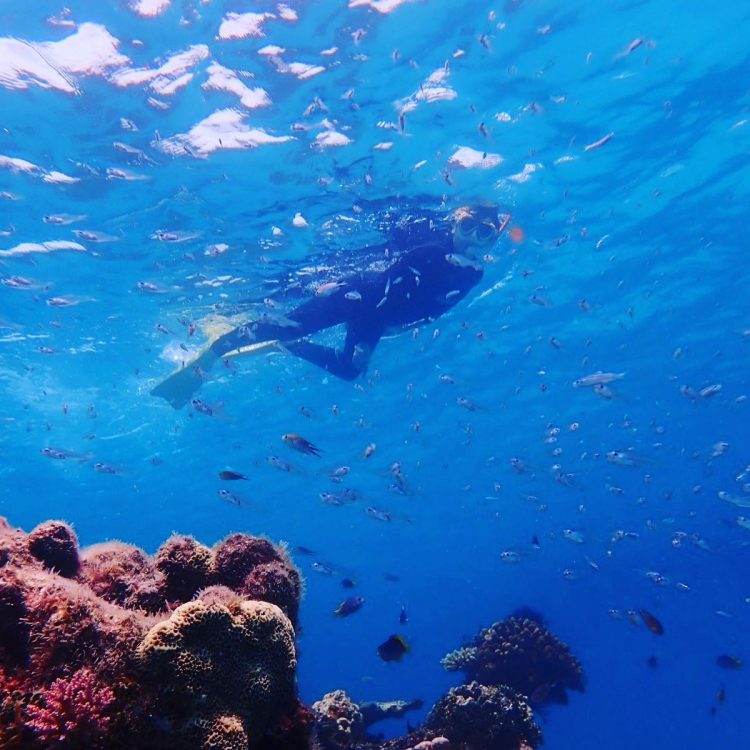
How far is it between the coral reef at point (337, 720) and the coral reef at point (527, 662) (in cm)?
340

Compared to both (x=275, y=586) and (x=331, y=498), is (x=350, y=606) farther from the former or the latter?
(x=331, y=498)

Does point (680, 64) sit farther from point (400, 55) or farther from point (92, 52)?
point (92, 52)

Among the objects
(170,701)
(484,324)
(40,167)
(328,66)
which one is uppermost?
(484,324)

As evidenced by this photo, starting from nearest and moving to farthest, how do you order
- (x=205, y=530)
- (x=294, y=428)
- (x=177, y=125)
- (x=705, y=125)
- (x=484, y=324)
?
(x=177, y=125)
(x=705, y=125)
(x=484, y=324)
(x=294, y=428)
(x=205, y=530)

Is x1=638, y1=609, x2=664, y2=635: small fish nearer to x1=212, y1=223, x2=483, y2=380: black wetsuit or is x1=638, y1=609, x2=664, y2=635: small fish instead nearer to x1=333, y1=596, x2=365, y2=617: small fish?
x1=333, y1=596, x2=365, y2=617: small fish

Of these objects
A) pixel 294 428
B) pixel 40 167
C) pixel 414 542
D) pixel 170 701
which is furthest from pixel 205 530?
pixel 170 701

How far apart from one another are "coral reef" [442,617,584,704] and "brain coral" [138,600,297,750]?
31.6ft

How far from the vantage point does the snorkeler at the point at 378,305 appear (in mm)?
15648

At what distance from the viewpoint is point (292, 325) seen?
1883cm

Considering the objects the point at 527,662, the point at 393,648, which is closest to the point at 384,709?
the point at 527,662

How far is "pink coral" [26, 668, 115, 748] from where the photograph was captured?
2.87m

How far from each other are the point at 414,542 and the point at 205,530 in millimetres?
26414

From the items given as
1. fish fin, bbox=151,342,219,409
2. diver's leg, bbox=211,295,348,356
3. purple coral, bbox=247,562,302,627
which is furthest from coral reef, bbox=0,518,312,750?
fish fin, bbox=151,342,219,409

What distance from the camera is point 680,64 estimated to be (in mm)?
13594
